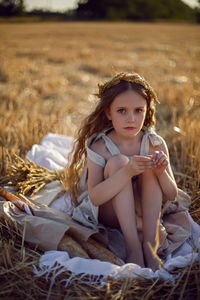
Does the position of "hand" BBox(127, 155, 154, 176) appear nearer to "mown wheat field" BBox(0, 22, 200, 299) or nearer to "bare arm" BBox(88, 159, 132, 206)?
"bare arm" BBox(88, 159, 132, 206)

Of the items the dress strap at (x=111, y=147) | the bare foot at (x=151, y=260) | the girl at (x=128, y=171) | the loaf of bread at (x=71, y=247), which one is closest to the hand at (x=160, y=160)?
the girl at (x=128, y=171)

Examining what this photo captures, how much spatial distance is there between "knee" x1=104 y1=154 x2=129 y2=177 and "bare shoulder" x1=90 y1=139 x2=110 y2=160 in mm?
102

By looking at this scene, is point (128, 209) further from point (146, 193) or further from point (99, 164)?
point (99, 164)

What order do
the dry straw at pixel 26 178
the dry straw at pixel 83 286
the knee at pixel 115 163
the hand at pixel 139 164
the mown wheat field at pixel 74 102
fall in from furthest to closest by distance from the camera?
the mown wheat field at pixel 74 102 → the dry straw at pixel 26 178 → the knee at pixel 115 163 → the hand at pixel 139 164 → the dry straw at pixel 83 286

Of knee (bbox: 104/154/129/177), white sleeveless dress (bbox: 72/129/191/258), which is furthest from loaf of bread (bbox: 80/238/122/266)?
knee (bbox: 104/154/129/177)

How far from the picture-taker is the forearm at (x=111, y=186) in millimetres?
1676

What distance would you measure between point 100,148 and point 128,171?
31 cm

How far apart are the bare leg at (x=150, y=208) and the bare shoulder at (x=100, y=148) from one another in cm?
26

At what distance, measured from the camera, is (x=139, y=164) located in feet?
5.38

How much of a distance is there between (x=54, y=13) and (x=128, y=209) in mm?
48058

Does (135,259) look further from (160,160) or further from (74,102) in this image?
(74,102)

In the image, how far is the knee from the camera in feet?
5.71

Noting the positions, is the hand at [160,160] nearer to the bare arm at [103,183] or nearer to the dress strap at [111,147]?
the bare arm at [103,183]

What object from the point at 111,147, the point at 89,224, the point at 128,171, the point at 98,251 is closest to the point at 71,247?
the point at 98,251
